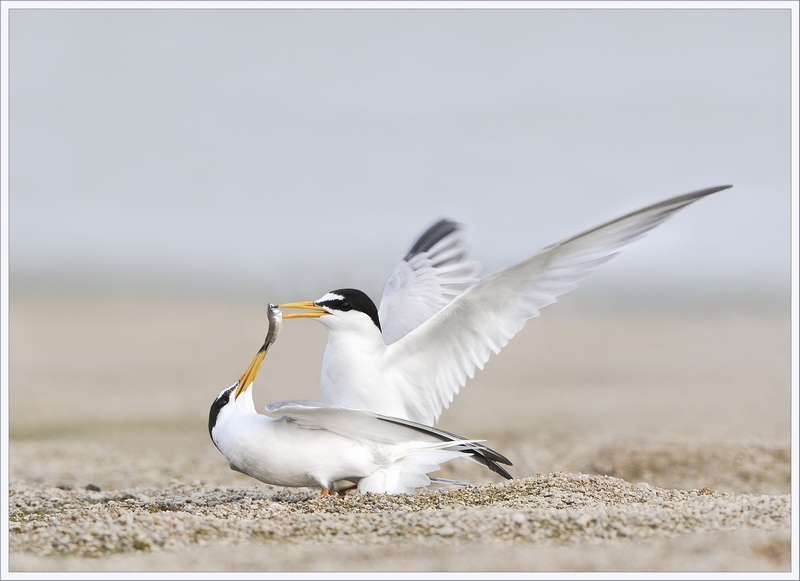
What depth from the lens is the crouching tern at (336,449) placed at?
674 cm

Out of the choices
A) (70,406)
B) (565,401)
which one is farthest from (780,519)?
(70,406)

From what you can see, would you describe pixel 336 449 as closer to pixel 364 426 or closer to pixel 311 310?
pixel 364 426

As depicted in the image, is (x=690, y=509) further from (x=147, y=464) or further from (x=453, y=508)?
(x=147, y=464)

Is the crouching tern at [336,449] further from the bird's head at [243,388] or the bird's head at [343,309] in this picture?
the bird's head at [343,309]

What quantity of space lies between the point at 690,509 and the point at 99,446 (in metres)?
10.3

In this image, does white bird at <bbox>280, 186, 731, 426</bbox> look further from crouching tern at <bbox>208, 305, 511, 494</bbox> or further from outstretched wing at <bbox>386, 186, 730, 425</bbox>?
crouching tern at <bbox>208, 305, 511, 494</bbox>

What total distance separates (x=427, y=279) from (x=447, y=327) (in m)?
2.45

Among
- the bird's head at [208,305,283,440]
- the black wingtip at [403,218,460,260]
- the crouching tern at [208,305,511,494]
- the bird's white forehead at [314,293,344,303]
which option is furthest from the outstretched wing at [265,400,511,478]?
the black wingtip at [403,218,460,260]

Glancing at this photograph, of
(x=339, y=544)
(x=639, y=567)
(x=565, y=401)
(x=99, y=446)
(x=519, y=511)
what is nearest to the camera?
(x=639, y=567)

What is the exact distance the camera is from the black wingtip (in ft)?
33.4

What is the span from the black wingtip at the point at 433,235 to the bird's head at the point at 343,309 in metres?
2.41

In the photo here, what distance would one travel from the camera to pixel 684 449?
11258 millimetres

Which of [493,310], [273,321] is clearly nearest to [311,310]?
[273,321]

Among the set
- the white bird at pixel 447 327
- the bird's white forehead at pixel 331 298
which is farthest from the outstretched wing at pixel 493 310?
the bird's white forehead at pixel 331 298
